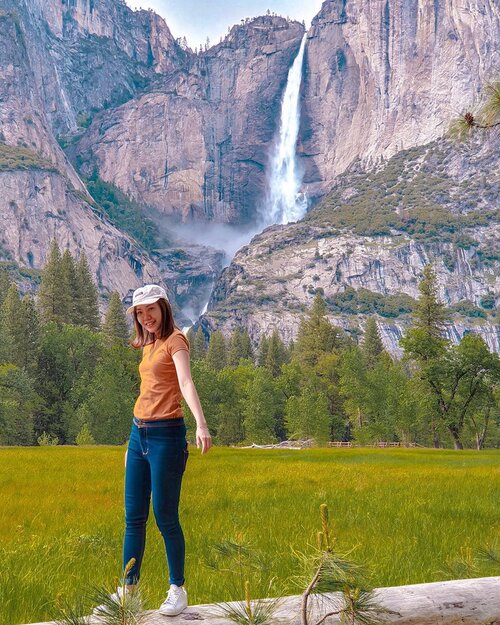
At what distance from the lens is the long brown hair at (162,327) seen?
19.8 feet

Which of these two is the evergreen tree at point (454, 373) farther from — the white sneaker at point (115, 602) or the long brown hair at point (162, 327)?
the white sneaker at point (115, 602)

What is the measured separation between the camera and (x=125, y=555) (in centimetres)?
579

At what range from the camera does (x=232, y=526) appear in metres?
10.2

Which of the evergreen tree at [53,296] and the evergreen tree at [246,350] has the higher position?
the evergreen tree at [53,296]

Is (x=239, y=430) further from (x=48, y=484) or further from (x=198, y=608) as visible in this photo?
(x=198, y=608)

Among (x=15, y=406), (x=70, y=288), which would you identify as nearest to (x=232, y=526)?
(x=15, y=406)

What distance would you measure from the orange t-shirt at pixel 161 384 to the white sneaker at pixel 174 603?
1.38m

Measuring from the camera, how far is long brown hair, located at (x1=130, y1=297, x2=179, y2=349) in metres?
6.03

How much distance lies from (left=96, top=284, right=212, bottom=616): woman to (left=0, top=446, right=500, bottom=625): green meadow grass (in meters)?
0.57

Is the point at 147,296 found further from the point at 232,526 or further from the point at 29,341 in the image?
the point at 29,341

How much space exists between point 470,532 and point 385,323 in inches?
7202

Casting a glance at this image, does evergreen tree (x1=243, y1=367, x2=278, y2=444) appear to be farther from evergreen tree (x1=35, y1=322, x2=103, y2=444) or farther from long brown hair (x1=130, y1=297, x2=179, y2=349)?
long brown hair (x1=130, y1=297, x2=179, y2=349)

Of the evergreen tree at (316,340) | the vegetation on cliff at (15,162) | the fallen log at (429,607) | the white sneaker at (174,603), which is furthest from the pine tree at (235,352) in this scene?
the fallen log at (429,607)

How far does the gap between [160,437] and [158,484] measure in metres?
0.39
